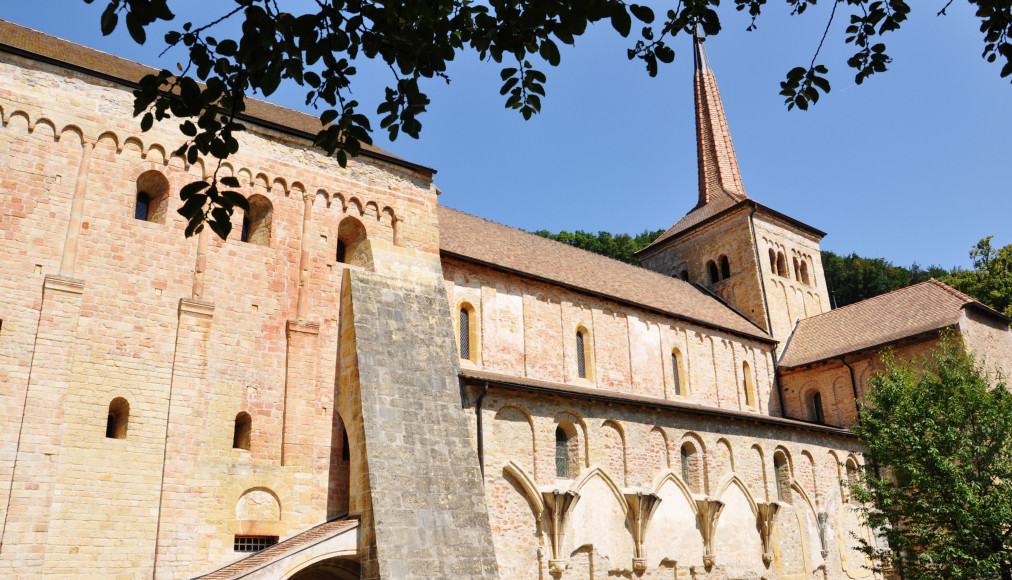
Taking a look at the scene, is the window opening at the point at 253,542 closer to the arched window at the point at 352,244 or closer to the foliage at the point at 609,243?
the arched window at the point at 352,244

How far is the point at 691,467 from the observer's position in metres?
21.1

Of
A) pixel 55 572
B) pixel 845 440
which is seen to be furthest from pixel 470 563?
pixel 845 440

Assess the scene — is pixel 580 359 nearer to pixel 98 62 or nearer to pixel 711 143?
pixel 98 62

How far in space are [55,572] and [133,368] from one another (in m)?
3.45

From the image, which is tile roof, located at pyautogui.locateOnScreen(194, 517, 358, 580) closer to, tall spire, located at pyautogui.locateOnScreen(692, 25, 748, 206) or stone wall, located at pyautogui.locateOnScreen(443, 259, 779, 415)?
stone wall, located at pyautogui.locateOnScreen(443, 259, 779, 415)

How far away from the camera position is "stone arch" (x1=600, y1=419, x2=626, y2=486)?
18875 mm

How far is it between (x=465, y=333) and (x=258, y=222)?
6.16m

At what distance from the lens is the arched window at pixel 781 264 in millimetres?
33719

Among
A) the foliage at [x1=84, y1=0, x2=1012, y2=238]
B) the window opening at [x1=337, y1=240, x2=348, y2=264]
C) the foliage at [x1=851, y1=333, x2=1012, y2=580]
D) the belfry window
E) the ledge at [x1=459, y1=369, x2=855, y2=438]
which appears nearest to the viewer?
the foliage at [x1=84, y1=0, x2=1012, y2=238]

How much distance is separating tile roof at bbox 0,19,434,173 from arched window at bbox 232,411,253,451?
6260mm

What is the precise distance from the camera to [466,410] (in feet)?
54.1

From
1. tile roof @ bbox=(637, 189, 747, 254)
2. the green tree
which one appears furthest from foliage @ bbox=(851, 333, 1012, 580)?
the green tree

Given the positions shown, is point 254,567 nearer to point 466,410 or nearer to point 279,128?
point 466,410

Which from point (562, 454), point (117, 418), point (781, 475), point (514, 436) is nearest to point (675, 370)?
point (781, 475)
